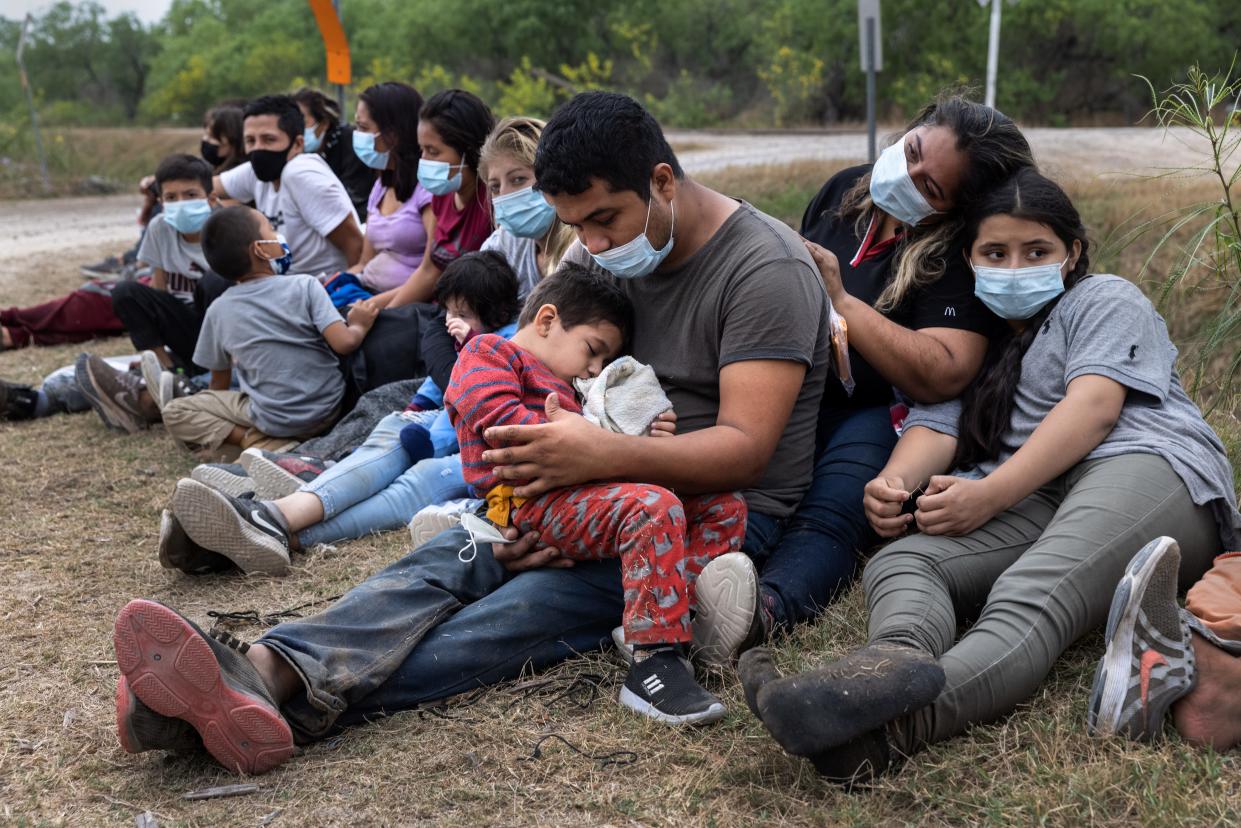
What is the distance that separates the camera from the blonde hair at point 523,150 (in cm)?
402

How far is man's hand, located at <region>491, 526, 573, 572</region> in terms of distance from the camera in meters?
2.70

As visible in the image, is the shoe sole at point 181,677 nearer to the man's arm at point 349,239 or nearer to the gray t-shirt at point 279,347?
the gray t-shirt at point 279,347

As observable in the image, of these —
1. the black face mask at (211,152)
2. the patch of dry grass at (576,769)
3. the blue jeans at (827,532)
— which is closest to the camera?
the patch of dry grass at (576,769)

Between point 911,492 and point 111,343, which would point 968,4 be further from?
point 911,492

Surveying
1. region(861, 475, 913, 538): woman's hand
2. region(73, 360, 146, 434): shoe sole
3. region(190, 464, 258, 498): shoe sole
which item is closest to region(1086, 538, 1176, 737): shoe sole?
region(861, 475, 913, 538): woman's hand

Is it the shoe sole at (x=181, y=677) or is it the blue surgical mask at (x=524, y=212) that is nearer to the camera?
the shoe sole at (x=181, y=677)

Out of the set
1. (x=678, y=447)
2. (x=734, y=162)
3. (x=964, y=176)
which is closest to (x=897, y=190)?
(x=964, y=176)

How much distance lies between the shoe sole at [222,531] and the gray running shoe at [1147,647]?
7.71 feet

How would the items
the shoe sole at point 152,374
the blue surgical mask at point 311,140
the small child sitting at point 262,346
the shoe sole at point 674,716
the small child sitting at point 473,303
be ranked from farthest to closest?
the blue surgical mask at point 311,140 < the shoe sole at point 152,374 < the small child sitting at point 262,346 < the small child sitting at point 473,303 < the shoe sole at point 674,716

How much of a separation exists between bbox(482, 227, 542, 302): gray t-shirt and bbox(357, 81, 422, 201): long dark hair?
1065 mm

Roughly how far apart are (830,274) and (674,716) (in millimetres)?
1207

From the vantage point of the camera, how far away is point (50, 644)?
3.05 metres

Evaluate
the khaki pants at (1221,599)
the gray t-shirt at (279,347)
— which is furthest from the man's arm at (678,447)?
the gray t-shirt at (279,347)

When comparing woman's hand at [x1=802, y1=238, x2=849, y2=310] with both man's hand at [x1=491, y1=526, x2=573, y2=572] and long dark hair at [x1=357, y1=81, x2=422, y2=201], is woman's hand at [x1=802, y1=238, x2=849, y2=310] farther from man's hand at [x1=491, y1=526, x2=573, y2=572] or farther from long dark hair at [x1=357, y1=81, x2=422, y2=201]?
long dark hair at [x1=357, y1=81, x2=422, y2=201]
